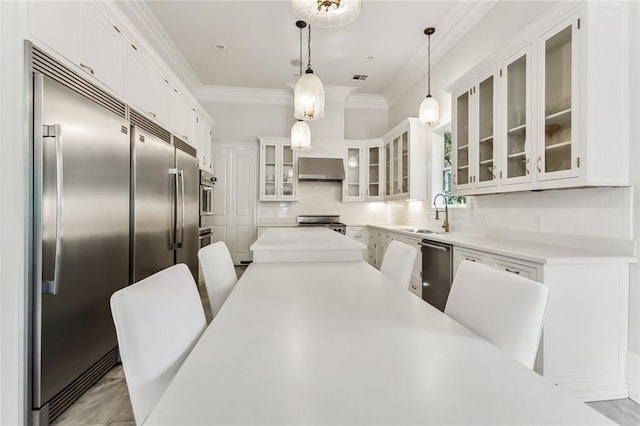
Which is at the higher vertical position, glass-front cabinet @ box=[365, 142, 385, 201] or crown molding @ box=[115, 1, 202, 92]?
crown molding @ box=[115, 1, 202, 92]

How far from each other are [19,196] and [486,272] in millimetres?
2051

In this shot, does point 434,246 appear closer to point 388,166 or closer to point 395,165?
point 395,165

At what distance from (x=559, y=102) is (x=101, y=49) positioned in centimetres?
307

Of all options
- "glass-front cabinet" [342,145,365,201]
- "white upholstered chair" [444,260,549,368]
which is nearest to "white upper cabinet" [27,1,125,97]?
"white upholstered chair" [444,260,549,368]

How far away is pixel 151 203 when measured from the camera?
2.64 meters

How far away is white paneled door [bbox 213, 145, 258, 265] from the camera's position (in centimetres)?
551

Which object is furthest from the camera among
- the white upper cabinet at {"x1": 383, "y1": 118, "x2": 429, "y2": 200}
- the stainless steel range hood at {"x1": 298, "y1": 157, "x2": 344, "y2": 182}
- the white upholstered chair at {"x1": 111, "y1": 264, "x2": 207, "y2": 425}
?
the stainless steel range hood at {"x1": 298, "y1": 157, "x2": 344, "y2": 182}

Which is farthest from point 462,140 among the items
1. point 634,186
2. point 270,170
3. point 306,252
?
point 270,170

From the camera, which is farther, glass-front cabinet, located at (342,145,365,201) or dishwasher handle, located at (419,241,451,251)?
glass-front cabinet, located at (342,145,365,201)

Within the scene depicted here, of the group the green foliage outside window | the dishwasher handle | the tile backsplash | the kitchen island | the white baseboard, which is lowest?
the white baseboard

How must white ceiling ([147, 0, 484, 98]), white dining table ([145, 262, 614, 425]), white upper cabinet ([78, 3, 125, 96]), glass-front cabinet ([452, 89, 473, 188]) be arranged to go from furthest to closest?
white ceiling ([147, 0, 484, 98]) → glass-front cabinet ([452, 89, 473, 188]) → white upper cabinet ([78, 3, 125, 96]) → white dining table ([145, 262, 614, 425])

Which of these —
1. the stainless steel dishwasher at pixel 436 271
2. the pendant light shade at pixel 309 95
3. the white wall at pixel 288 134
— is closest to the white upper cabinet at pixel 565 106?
the stainless steel dishwasher at pixel 436 271

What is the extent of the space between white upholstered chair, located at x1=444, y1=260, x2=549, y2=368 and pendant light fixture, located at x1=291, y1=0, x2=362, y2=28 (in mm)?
1337

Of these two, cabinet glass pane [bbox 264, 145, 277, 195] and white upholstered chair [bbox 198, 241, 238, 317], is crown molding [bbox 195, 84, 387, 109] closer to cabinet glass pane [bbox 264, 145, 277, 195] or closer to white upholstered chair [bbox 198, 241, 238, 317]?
cabinet glass pane [bbox 264, 145, 277, 195]
